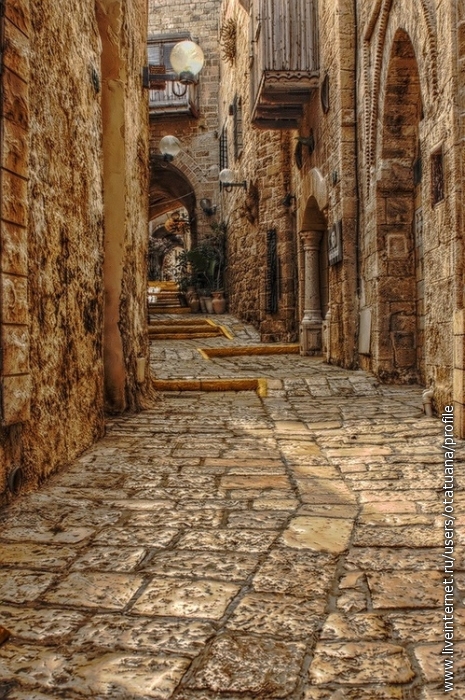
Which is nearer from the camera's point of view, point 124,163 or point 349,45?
point 124,163

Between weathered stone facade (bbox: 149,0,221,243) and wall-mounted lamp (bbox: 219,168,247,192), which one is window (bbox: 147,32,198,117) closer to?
weathered stone facade (bbox: 149,0,221,243)

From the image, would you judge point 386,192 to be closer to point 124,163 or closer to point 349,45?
point 349,45

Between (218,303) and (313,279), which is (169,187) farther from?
(313,279)

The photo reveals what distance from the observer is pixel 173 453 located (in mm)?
3891

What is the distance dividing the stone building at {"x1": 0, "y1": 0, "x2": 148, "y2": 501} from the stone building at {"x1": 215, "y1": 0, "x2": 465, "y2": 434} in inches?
97.5

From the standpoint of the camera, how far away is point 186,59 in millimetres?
9094

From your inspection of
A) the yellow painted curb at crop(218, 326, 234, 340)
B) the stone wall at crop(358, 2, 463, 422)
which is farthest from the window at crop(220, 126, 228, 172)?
the stone wall at crop(358, 2, 463, 422)

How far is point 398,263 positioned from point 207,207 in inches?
469

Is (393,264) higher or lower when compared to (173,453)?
higher

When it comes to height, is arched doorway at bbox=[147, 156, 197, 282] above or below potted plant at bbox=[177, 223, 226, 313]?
above

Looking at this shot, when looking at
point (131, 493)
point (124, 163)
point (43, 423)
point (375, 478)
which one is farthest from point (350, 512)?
point (124, 163)

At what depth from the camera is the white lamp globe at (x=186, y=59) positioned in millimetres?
8984

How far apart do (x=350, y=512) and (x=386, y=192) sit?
5.21m

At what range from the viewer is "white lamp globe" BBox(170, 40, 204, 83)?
8984mm
